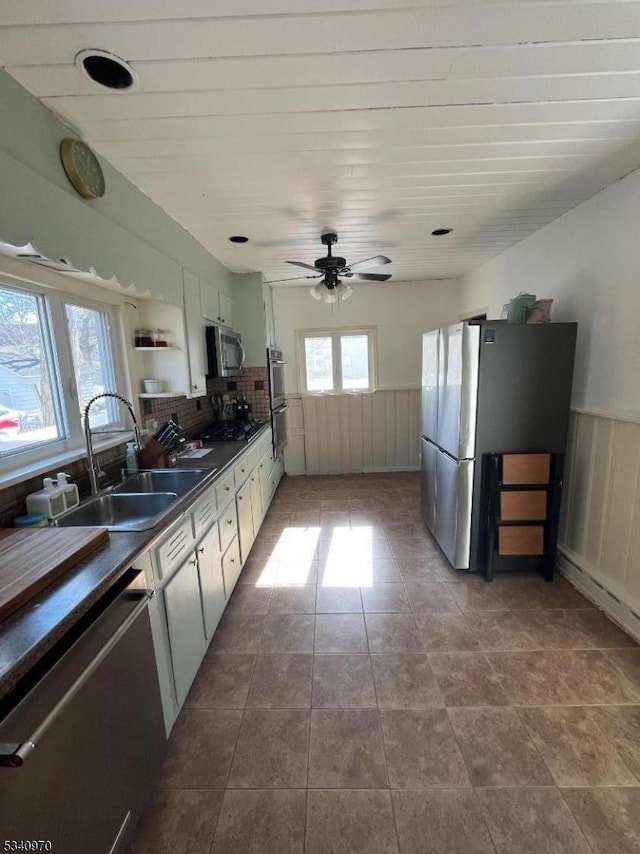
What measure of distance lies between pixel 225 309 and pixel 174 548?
2.71 meters

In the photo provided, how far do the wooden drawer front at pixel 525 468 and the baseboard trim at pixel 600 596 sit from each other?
64 cm

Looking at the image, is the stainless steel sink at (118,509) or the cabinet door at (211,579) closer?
the stainless steel sink at (118,509)

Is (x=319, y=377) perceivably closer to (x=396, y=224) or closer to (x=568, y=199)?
(x=396, y=224)

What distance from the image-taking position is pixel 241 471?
2648mm

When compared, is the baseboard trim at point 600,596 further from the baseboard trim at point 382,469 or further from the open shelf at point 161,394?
the open shelf at point 161,394

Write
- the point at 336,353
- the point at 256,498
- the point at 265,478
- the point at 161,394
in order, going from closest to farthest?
1. the point at 161,394
2. the point at 256,498
3. the point at 265,478
4. the point at 336,353

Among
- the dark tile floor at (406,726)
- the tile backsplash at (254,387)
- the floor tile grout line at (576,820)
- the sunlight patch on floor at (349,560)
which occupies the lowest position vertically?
the floor tile grout line at (576,820)

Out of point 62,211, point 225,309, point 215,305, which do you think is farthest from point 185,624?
point 225,309

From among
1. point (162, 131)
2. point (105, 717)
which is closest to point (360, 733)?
point (105, 717)

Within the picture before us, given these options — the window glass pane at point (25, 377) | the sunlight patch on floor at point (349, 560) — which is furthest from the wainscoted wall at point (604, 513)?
the window glass pane at point (25, 377)

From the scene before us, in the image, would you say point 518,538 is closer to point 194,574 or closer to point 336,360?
point 194,574

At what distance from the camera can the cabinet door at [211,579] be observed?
1.80m

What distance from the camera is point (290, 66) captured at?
1.18m

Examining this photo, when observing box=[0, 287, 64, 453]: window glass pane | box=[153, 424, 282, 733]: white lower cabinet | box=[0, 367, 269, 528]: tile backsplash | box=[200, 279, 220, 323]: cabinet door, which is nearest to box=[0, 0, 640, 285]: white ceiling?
box=[200, 279, 220, 323]: cabinet door
